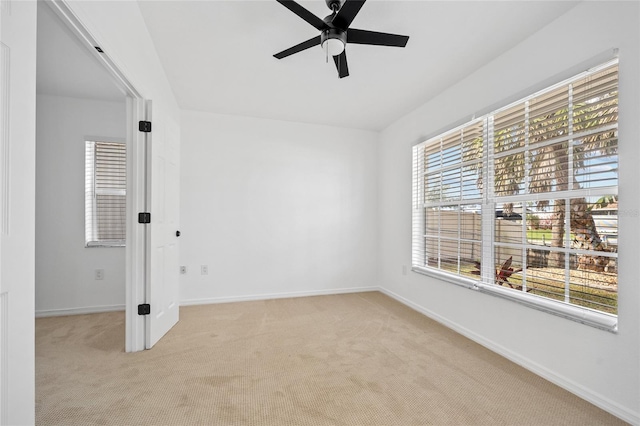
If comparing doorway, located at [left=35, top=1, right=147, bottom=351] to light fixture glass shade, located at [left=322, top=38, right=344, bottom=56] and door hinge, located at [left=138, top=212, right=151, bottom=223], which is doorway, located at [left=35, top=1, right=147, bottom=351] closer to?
door hinge, located at [left=138, top=212, right=151, bottom=223]

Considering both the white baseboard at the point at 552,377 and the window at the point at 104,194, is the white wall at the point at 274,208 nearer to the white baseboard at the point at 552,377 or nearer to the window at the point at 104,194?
the window at the point at 104,194

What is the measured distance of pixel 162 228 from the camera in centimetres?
264

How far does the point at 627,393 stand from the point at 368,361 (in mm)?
1513

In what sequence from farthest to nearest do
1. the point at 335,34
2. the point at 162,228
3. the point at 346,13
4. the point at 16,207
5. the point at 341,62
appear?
the point at 162,228 < the point at 341,62 < the point at 335,34 < the point at 346,13 < the point at 16,207

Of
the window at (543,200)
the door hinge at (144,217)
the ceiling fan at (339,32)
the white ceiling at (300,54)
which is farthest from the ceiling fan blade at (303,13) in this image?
the door hinge at (144,217)

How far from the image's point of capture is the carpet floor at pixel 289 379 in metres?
1.62

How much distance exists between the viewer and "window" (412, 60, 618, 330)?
1749 mm

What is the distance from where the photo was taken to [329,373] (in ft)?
6.70

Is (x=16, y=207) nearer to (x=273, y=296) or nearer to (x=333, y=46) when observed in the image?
(x=333, y=46)

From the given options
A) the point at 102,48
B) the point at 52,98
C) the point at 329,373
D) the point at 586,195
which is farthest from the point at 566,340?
the point at 52,98

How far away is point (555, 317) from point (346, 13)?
95.7 inches

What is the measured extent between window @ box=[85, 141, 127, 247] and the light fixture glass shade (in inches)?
120

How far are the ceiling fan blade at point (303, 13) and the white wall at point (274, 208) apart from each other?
2371mm

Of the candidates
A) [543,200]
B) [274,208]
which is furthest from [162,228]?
[543,200]
